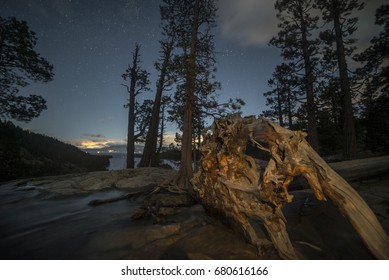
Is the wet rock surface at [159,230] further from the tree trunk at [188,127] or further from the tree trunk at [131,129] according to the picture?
the tree trunk at [131,129]

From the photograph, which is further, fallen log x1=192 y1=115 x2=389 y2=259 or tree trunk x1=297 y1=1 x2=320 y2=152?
tree trunk x1=297 y1=1 x2=320 y2=152

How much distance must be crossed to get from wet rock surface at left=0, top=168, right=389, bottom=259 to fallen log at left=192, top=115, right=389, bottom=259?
40cm

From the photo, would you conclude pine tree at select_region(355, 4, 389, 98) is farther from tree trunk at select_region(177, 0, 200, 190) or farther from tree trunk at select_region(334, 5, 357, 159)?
tree trunk at select_region(177, 0, 200, 190)

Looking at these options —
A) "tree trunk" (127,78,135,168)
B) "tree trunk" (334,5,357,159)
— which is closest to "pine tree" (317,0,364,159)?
"tree trunk" (334,5,357,159)

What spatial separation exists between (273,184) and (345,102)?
10.1m

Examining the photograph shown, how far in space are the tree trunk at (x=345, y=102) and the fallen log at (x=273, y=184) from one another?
28.7 feet

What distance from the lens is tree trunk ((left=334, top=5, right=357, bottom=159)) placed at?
31.5 feet

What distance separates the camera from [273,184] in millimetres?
2830

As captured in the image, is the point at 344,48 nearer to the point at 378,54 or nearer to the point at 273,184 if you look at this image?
the point at 378,54

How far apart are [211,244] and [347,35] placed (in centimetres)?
1337

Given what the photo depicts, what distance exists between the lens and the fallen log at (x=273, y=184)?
8.34ft

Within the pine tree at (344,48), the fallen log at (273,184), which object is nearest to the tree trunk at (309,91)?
the pine tree at (344,48)

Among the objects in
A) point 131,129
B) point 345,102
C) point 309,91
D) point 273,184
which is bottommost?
point 273,184

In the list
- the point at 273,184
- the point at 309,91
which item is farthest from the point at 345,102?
the point at 273,184
